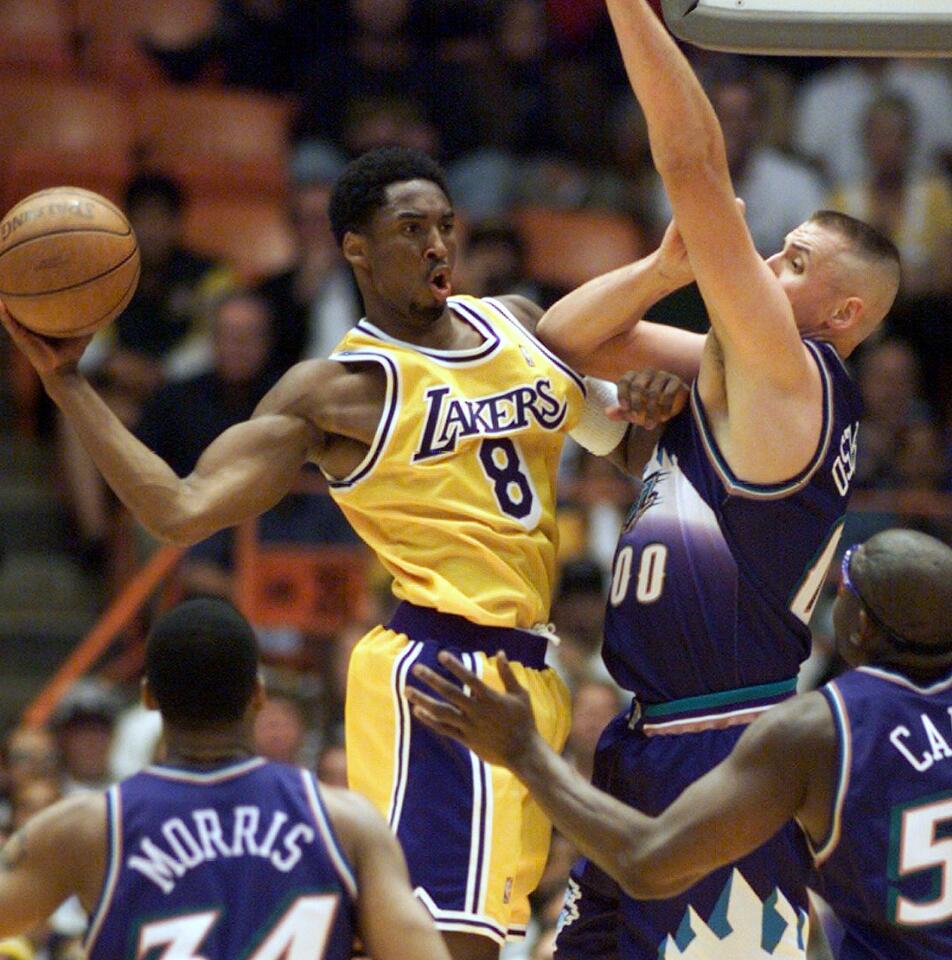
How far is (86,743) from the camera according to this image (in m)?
8.72

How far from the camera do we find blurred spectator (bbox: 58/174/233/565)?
10133mm

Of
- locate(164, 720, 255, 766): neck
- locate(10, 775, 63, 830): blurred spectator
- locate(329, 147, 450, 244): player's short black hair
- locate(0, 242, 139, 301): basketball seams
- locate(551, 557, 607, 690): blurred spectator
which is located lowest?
locate(10, 775, 63, 830): blurred spectator

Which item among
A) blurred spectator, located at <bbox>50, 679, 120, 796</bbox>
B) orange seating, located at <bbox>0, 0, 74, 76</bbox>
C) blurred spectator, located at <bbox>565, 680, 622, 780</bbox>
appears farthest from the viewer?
orange seating, located at <bbox>0, 0, 74, 76</bbox>

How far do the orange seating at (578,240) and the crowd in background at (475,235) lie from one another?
11cm

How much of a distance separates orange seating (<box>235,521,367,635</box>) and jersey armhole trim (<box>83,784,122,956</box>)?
16.8ft

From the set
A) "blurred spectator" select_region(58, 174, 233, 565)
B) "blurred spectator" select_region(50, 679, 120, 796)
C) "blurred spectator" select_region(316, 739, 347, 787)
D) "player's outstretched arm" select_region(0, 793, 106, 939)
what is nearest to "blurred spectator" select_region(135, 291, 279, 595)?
→ "blurred spectator" select_region(58, 174, 233, 565)

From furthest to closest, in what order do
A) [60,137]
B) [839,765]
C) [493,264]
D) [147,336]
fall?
1. [60,137]
2. [147,336]
3. [493,264]
4. [839,765]

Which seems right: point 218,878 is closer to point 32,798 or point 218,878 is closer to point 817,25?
point 817,25

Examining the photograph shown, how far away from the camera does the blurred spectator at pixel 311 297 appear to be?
10273mm

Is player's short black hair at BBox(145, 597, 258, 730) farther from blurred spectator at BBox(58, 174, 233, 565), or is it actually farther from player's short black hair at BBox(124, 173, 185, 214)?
player's short black hair at BBox(124, 173, 185, 214)

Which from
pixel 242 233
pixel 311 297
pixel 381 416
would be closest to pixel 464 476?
pixel 381 416

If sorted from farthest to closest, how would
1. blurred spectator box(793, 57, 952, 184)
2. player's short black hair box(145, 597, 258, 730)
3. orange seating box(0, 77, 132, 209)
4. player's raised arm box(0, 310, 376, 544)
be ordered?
blurred spectator box(793, 57, 952, 184) → orange seating box(0, 77, 132, 209) → player's raised arm box(0, 310, 376, 544) → player's short black hair box(145, 597, 258, 730)

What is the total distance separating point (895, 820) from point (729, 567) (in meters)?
0.94

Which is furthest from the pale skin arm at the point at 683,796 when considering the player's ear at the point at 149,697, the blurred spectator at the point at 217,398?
the blurred spectator at the point at 217,398
